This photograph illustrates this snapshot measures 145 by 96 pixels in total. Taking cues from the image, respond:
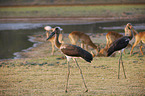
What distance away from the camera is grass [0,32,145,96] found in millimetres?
6543

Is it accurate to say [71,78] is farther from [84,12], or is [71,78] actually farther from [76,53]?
[84,12]

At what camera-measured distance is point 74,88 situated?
22.3ft

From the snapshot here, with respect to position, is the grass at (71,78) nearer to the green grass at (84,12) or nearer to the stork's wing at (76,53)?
the stork's wing at (76,53)

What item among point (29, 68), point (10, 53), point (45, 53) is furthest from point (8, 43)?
point (29, 68)

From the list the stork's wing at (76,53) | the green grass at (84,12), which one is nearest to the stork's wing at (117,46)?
the stork's wing at (76,53)

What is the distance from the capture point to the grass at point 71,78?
6543 millimetres

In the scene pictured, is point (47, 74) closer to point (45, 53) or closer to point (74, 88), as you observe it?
point (74, 88)

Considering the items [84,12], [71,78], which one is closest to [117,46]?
[71,78]

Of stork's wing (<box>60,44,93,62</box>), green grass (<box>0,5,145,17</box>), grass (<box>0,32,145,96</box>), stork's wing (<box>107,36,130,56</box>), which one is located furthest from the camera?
green grass (<box>0,5,145,17</box>)

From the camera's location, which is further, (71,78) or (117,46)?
(71,78)

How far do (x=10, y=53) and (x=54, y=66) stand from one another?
4.72 metres

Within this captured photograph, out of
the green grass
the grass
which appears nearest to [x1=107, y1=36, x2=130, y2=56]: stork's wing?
the grass

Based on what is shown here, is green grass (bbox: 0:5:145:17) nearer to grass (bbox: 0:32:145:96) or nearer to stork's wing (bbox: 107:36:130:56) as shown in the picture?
grass (bbox: 0:32:145:96)

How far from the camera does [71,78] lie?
25.5 ft
